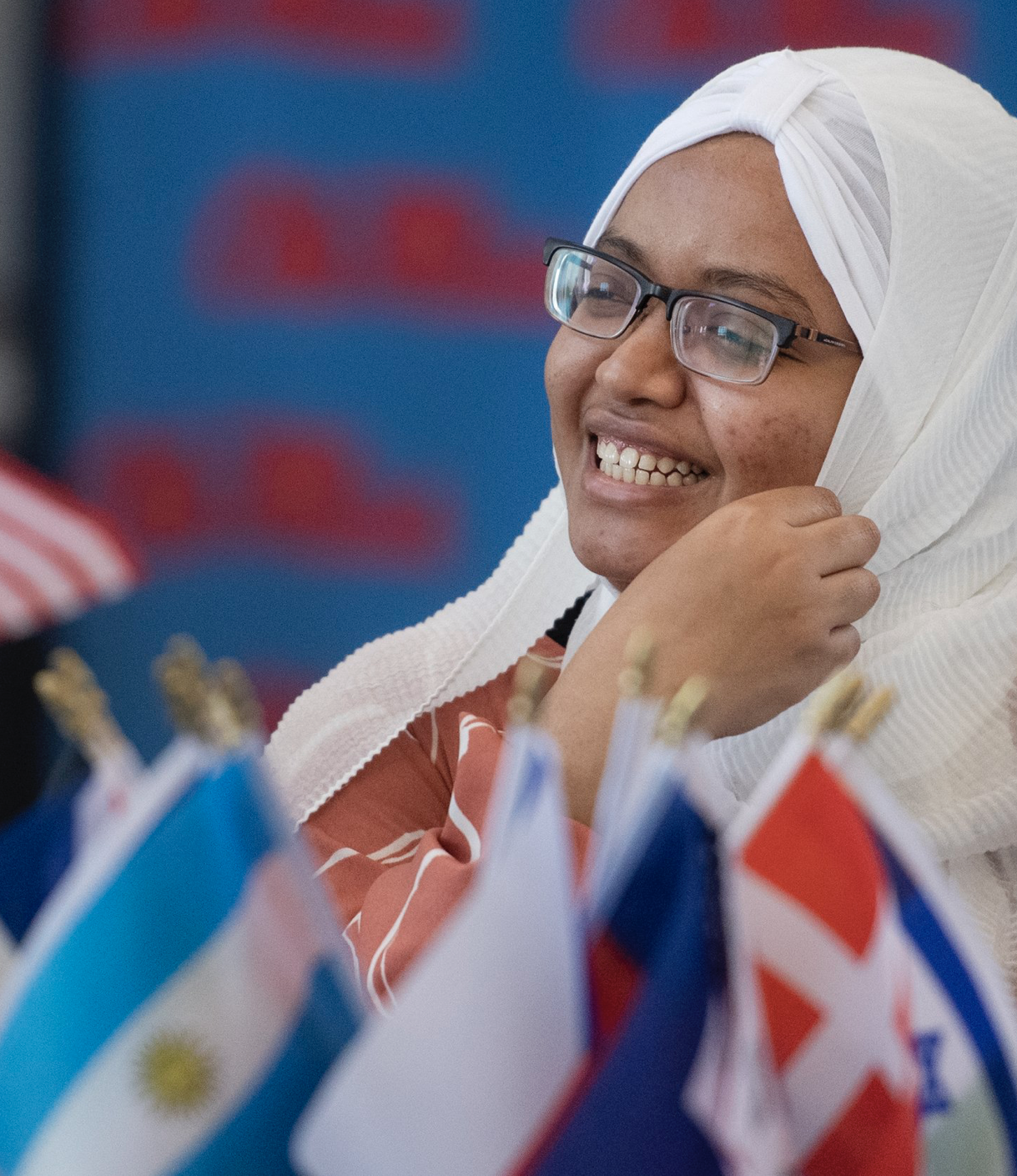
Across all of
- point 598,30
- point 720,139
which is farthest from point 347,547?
point 720,139

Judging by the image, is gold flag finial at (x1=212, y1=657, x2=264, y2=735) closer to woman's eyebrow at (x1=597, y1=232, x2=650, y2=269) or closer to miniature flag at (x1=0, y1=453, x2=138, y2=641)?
miniature flag at (x1=0, y1=453, x2=138, y2=641)

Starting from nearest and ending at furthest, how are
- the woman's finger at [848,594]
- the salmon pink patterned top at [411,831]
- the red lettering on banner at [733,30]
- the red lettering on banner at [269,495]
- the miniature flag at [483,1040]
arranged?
the miniature flag at [483,1040] < the salmon pink patterned top at [411,831] < the woman's finger at [848,594] < the red lettering on banner at [733,30] < the red lettering on banner at [269,495]

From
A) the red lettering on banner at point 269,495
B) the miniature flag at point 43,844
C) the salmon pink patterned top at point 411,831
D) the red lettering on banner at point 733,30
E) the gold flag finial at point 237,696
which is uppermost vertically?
the red lettering on banner at point 733,30

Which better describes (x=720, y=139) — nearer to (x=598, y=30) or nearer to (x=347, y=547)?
(x=598, y=30)

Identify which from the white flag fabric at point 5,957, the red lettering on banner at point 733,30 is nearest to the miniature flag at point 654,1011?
the white flag fabric at point 5,957

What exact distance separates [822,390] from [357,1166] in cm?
85

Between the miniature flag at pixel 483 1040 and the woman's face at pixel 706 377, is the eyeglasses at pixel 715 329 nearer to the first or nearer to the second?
the woman's face at pixel 706 377

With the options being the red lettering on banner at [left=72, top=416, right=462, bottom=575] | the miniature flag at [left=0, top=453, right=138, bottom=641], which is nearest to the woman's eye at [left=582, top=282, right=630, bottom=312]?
the miniature flag at [left=0, top=453, right=138, bottom=641]

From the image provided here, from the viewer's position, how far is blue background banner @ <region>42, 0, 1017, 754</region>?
2.15m

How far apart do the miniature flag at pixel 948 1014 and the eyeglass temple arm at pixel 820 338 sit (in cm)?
71

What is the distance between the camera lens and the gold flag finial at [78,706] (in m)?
0.49

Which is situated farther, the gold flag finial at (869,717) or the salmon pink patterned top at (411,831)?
the salmon pink patterned top at (411,831)

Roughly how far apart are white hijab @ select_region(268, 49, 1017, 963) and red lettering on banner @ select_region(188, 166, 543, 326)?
971mm

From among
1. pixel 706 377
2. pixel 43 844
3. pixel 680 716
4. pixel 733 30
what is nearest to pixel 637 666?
pixel 680 716
